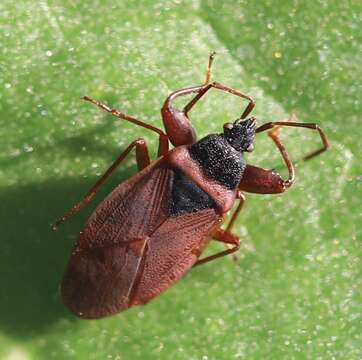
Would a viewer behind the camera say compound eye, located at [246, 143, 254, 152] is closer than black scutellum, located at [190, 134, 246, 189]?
No

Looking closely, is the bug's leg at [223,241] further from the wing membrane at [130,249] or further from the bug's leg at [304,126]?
the bug's leg at [304,126]

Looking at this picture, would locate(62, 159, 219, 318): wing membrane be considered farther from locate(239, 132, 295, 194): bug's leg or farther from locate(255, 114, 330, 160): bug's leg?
locate(255, 114, 330, 160): bug's leg

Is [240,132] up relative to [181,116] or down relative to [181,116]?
down

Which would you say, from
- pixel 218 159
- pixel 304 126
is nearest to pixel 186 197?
pixel 218 159

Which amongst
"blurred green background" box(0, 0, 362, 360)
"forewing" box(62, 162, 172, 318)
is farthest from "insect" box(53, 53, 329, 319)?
"blurred green background" box(0, 0, 362, 360)

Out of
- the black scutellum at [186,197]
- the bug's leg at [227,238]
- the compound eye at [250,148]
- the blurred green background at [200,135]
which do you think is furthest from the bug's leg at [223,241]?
the compound eye at [250,148]

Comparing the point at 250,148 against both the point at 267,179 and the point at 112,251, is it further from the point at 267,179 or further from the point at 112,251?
the point at 112,251
